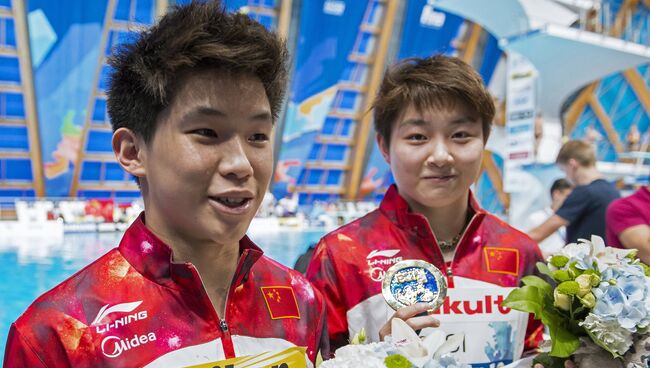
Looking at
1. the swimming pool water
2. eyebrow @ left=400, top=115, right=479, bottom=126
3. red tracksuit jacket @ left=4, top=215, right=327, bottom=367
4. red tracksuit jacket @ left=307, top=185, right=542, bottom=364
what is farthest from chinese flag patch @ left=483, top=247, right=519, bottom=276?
the swimming pool water

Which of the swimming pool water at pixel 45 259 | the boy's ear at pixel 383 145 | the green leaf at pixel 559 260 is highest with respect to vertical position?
the boy's ear at pixel 383 145

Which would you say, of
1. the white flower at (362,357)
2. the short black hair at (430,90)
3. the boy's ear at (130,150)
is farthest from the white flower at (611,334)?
the boy's ear at (130,150)

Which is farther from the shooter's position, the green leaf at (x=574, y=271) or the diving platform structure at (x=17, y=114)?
the diving platform structure at (x=17, y=114)

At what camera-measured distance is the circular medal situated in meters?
1.53

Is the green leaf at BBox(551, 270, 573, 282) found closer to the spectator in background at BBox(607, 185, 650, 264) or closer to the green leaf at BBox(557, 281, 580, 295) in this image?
the green leaf at BBox(557, 281, 580, 295)

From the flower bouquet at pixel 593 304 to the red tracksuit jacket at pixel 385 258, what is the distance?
1.37 ft

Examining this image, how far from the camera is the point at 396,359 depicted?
0.91 meters

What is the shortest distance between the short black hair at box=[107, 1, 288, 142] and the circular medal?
58 centimetres

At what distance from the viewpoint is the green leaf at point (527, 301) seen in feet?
4.56

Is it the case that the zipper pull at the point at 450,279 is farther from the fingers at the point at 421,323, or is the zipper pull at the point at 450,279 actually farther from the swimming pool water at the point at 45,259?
the swimming pool water at the point at 45,259

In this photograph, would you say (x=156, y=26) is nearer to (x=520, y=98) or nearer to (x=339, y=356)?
(x=339, y=356)

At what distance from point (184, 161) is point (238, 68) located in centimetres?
22

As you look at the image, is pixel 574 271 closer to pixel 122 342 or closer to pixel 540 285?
pixel 540 285

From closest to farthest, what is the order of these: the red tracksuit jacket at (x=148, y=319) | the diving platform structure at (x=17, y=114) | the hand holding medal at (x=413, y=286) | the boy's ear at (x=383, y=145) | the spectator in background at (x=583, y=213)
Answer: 1. the red tracksuit jacket at (x=148, y=319)
2. the hand holding medal at (x=413, y=286)
3. the boy's ear at (x=383, y=145)
4. the spectator in background at (x=583, y=213)
5. the diving platform structure at (x=17, y=114)
